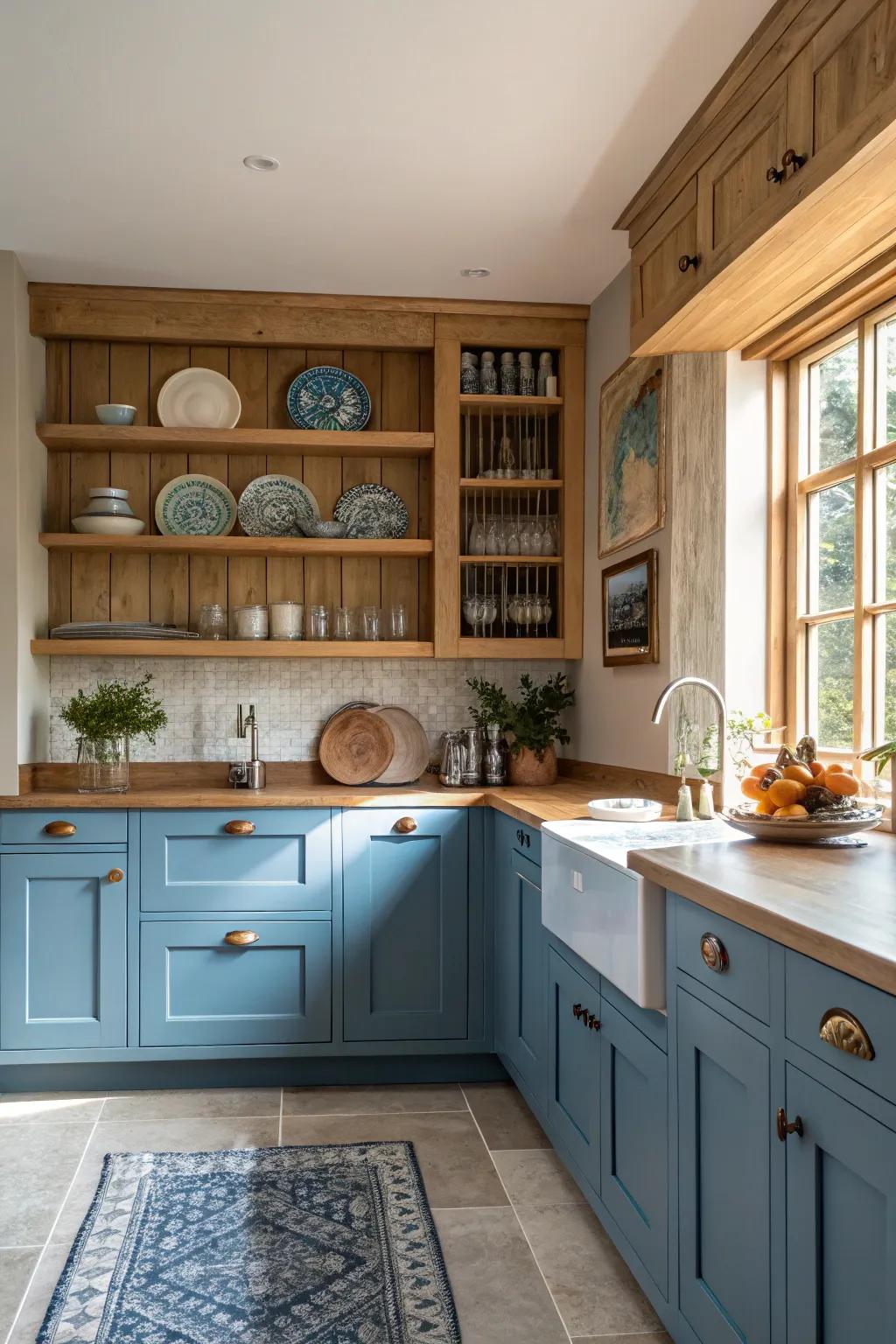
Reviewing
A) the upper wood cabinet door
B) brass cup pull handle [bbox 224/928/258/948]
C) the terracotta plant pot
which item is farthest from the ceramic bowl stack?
the upper wood cabinet door

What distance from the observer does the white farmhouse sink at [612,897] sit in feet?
6.54

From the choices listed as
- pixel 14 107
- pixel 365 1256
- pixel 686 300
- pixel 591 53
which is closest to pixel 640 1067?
pixel 365 1256

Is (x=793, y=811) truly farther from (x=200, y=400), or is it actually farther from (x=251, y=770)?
(x=200, y=400)

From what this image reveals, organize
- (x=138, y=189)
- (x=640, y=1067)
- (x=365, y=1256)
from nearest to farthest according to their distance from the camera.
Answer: (x=640, y=1067)
(x=365, y=1256)
(x=138, y=189)

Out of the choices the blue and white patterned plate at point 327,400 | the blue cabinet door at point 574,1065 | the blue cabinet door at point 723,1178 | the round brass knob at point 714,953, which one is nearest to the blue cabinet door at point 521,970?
the blue cabinet door at point 574,1065

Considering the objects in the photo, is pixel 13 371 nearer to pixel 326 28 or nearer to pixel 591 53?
pixel 326 28

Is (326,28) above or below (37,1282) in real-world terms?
above

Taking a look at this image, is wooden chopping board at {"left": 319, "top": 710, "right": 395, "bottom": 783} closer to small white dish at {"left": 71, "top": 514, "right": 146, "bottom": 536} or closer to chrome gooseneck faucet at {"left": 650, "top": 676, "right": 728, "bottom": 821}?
small white dish at {"left": 71, "top": 514, "right": 146, "bottom": 536}

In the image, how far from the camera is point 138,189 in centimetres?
294

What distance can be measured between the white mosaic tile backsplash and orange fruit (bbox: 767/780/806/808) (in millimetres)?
1982

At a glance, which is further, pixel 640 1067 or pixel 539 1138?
pixel 539 1138

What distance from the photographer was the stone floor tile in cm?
209

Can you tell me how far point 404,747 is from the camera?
12.8 ft

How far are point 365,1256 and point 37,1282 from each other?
0.68m
